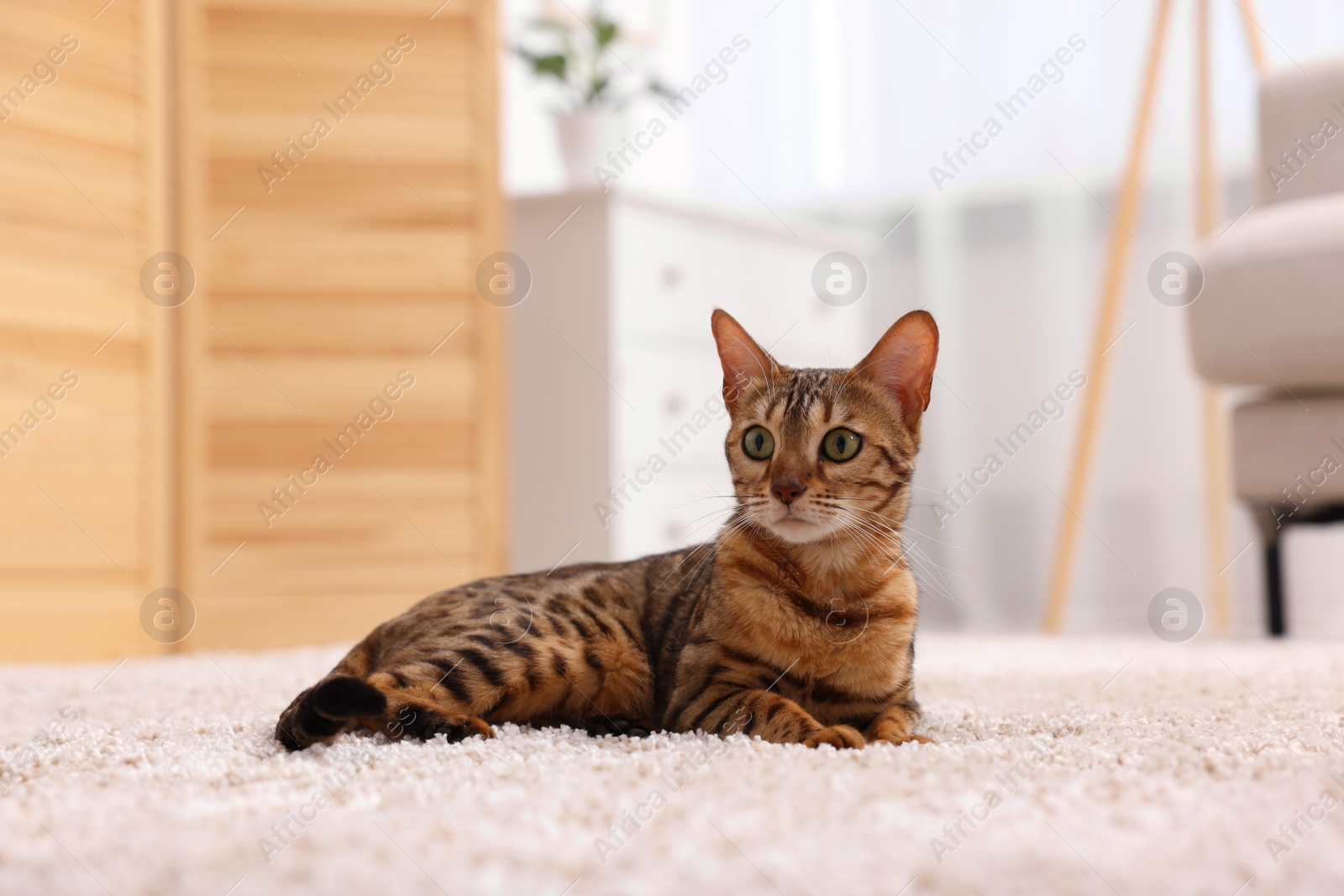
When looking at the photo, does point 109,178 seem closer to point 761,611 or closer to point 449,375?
point 449,375

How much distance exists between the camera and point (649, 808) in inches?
28.2

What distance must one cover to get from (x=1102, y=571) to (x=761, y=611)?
7.70 ft

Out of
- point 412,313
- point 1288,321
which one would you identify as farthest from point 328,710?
point 1288,321

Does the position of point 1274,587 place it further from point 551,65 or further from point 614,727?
point 551,65

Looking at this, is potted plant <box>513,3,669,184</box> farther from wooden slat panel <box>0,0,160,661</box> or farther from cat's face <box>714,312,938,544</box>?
cat's face <box>714,312,938,544</box>

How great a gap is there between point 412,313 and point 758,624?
1525mm

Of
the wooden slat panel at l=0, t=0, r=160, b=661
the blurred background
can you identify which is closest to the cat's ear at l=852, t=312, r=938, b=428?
the blurred background

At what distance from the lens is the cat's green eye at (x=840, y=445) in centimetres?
111

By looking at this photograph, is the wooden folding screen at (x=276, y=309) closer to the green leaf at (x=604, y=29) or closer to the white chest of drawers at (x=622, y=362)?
the white chest of drawers at (x=622, y=362)

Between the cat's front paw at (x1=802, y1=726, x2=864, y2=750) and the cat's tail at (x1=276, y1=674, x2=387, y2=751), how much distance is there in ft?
1.17

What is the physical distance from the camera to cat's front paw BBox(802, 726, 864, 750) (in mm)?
956

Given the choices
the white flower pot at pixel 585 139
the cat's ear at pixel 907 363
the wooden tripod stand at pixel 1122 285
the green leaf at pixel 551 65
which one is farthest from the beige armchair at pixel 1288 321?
the green leaf at pixel 551 65

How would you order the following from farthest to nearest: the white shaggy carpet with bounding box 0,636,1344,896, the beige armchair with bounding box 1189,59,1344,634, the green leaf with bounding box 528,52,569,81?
the green leaf with bounding box 528,52,569,81
the beige armchair with bounding box 1189,59,1344,634
the white shaggy carpet with bounding box 0,636,1344,896

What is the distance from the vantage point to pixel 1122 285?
259cm
